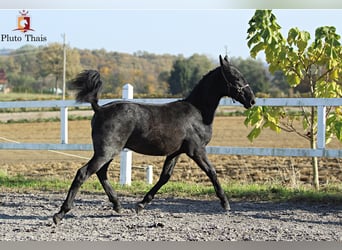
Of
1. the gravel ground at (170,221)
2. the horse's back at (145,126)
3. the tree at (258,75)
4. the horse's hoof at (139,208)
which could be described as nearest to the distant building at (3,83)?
the tree at (258,75)

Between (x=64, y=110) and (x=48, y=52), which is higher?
(x=48, y=52)

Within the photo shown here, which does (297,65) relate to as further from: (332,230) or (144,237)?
(144,237)

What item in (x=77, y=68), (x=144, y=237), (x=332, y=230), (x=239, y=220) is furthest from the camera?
(x=77, y=68)

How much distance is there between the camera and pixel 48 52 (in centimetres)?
6078

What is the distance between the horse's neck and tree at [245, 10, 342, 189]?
7.39ft

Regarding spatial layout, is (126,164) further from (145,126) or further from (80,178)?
(80,178)

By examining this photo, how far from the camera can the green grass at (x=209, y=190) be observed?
8227 mm

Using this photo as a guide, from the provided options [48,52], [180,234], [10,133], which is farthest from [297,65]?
[48,52]

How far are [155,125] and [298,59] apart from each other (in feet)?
13.0

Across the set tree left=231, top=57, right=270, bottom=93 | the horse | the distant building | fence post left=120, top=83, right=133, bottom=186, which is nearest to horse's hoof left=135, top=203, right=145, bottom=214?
the horse

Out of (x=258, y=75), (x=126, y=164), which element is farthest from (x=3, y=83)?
(x=126, y=164)

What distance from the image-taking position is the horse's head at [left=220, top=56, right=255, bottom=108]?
7203 mm

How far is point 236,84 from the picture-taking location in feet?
23.7

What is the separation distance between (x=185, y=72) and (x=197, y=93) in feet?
172
